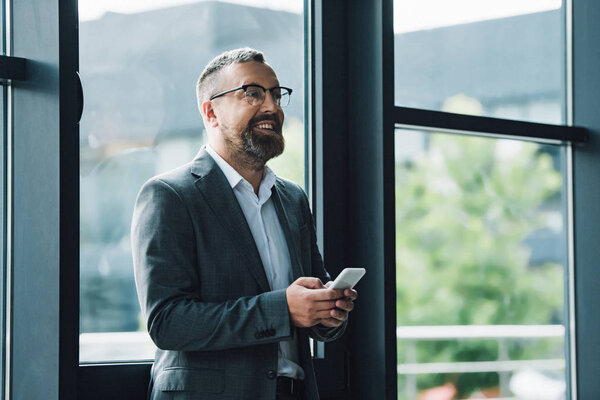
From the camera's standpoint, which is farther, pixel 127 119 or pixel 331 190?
pixel 331 190

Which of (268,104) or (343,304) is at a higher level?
(268,104)

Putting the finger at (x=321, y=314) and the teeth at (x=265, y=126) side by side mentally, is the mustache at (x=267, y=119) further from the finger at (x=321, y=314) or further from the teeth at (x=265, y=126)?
the finger at (x=321, y=314)

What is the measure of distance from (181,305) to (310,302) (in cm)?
31

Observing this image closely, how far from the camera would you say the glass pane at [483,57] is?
2.73m

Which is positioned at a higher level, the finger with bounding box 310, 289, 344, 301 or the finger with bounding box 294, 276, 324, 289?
the finger with bounding box 294, 276, 324, 289

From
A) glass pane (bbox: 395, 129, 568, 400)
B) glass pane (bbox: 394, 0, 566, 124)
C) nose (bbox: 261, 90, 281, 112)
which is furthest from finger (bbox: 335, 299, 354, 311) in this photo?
glass pane (bbox: 394, 0, 566, 124)

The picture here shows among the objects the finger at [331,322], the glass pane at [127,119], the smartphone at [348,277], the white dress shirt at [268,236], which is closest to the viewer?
the smartphone at [348,277]

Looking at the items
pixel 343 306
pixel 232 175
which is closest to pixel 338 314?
pixel 343 306

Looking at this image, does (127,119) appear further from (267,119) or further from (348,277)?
(348,277)

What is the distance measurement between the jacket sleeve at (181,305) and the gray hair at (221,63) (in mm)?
407

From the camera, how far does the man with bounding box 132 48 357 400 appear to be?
183cm

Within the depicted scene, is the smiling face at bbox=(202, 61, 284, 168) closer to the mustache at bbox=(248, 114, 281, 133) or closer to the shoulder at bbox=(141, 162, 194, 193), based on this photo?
the mustache at bbox=(248, 114, 281, 133)

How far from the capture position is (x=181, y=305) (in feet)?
5.97

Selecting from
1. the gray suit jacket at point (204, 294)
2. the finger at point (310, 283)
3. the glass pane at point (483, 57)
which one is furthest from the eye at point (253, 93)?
the glass pane at point (483, 57)
